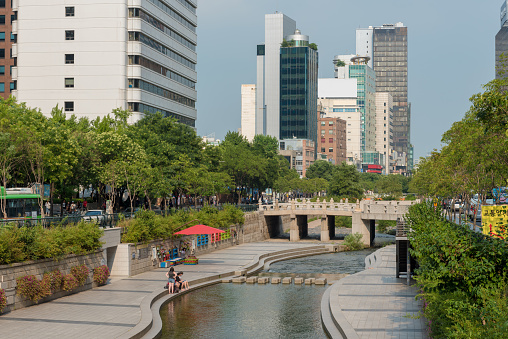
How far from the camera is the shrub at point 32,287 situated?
27.3m

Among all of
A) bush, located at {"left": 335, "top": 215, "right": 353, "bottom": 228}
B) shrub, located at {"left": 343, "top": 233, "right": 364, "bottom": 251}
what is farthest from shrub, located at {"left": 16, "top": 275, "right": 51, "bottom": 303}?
bush, located at {"left": 335, "top": 215, "right": 353, "bottom": 228}

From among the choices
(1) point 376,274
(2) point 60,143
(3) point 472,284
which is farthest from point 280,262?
(3) point 472,284

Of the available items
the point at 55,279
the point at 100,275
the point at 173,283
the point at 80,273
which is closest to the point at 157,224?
the point at 100,275

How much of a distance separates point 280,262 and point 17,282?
29021 mm

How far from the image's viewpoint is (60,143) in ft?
159

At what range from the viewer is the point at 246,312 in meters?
29.3

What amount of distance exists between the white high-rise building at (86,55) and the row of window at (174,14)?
2279 mm

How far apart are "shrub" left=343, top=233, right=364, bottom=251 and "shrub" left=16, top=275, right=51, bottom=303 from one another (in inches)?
1680

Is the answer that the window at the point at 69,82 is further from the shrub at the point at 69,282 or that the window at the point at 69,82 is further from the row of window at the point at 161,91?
the shrub at the point at 69,282

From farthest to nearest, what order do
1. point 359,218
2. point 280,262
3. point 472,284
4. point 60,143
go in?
point 359,218
point 280,262
point 60,143
point 472,284

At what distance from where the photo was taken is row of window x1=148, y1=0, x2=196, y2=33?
90000 mm

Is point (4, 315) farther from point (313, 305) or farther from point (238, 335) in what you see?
point (313, 305)

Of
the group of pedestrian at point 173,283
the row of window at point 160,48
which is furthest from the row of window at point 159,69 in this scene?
the group of pedestrian at point 173,283

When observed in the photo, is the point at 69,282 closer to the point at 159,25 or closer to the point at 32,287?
the point at 32,287
